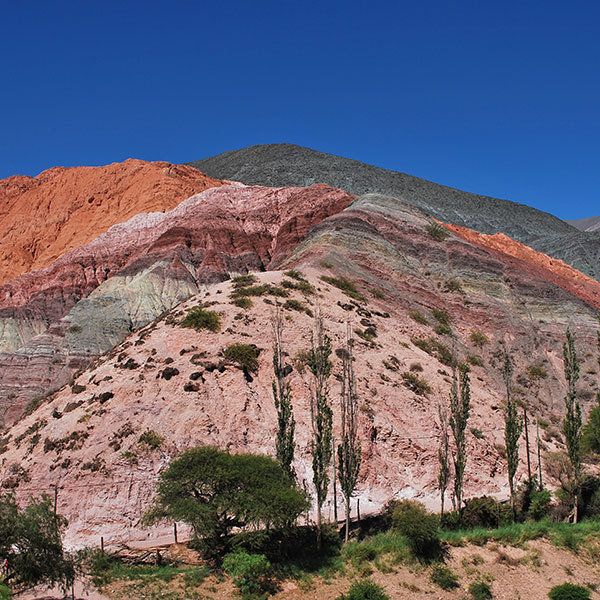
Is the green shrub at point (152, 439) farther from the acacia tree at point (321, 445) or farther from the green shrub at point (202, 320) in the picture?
the green shrub at point (202, 320)

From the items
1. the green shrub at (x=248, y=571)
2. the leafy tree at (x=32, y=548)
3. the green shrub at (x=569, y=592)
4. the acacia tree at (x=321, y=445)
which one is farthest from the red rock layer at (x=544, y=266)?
the leafy tree at (x=32, y=548)

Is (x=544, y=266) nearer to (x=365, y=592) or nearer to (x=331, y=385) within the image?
(x=331, y=385)

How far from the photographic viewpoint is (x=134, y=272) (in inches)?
2319

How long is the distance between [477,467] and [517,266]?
34.3 m

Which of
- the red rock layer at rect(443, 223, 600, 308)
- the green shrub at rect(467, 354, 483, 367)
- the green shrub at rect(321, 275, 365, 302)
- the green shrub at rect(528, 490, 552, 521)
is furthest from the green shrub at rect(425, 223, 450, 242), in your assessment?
the green shrub at rect(528, 490, 552, 521)

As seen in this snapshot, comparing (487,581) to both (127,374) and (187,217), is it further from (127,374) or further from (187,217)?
(187,217)

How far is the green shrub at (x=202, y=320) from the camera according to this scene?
97.2ft

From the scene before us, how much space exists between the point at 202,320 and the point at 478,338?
22625mm

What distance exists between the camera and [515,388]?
37625mm

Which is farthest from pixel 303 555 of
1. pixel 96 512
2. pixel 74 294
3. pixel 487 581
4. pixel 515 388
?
pixel 74 294

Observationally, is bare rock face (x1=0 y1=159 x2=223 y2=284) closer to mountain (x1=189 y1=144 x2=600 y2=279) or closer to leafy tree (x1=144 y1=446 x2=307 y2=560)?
mountain (x1=189 y1=144 x2=600 y2=279)

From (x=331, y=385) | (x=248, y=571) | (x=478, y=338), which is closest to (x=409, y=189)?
(x=478, y=338)

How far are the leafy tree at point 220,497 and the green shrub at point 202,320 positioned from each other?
11.0 meters

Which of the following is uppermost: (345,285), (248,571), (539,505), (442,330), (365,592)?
(345,285)
